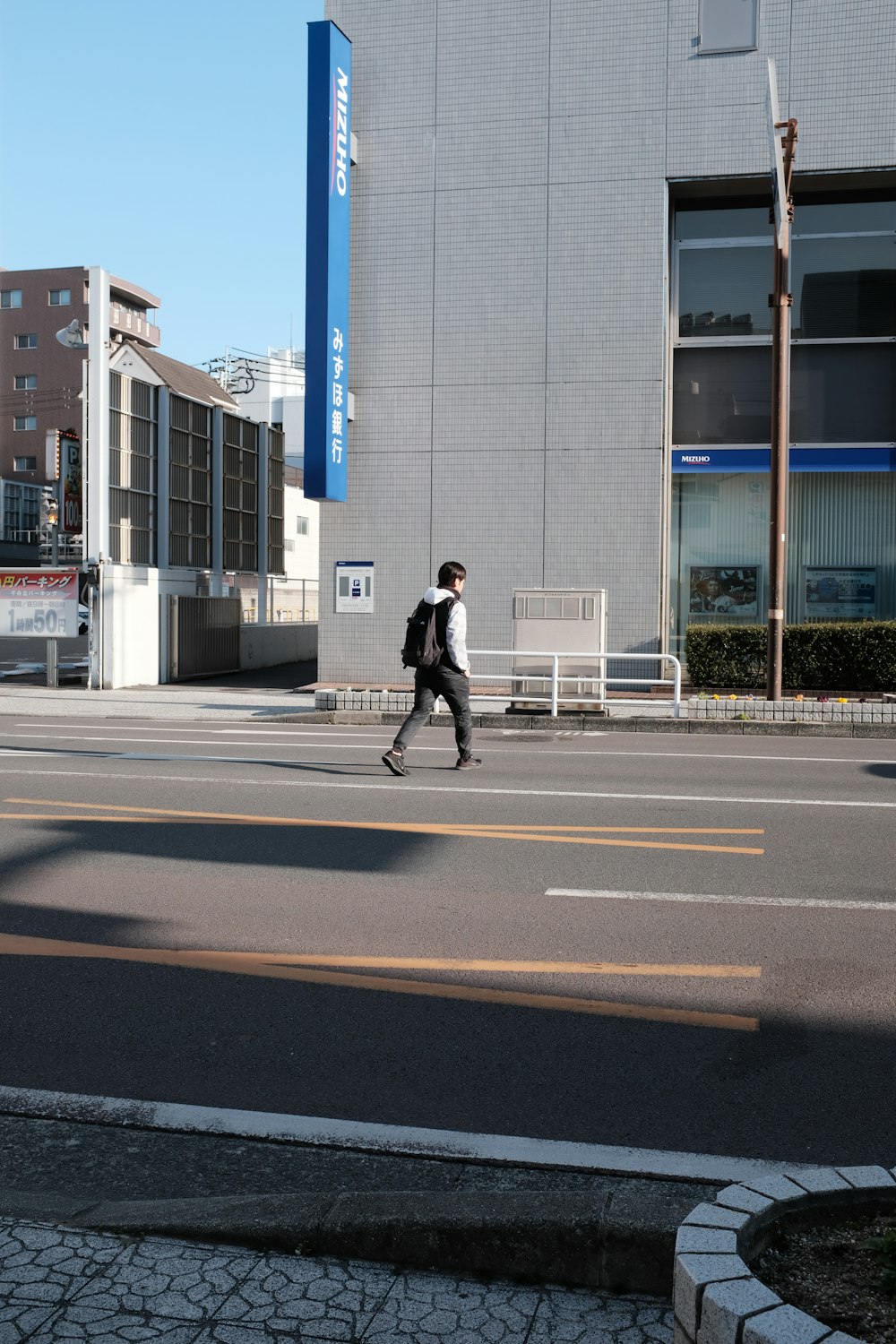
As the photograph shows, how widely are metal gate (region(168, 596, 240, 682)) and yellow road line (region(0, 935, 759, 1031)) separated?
20.0 meters

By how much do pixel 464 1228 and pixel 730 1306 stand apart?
3.14 feet

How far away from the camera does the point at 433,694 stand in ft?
39.9

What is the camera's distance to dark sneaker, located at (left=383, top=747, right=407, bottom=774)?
1186 centimetres

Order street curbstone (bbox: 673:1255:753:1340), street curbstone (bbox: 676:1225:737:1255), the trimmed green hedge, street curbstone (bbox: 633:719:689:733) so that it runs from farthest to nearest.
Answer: the trimmed green hedge
street curbstone (bbox: 633:719:689:733)
street curbstone (bbox: 676:1225:737:1255)
street curbstone (bbox: 673:1255:753:1340)

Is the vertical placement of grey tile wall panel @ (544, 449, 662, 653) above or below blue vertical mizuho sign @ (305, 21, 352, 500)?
below

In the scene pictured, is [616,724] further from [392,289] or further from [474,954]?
[474,954]

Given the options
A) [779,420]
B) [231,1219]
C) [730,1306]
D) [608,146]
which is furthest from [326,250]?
[730,1306]

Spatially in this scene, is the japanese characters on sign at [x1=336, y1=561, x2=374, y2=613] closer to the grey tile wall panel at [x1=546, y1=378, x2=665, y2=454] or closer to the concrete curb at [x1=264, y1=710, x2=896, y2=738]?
the grey tile wall panel at [x1=546, y1=378, x2=665, y2=454]

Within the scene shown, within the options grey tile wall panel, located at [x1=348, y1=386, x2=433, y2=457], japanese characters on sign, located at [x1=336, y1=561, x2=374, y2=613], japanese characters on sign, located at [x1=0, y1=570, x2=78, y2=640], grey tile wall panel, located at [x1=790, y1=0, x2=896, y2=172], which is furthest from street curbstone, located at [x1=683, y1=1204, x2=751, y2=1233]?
japanese characters on sign, located at [x1=0, y1=570, x2=78, y2=640]

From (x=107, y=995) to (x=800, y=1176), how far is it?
3532 millimetres

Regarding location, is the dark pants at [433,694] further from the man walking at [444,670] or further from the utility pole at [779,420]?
the utility pole at [779,420]

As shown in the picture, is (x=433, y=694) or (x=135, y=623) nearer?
(x=433, y=694)

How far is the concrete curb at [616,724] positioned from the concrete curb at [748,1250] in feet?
45.0

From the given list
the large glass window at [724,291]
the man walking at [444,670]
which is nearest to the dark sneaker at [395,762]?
the man walking at [444,670]
